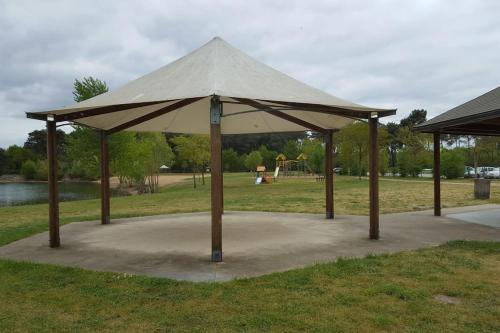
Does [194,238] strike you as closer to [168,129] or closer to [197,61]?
[197,61]

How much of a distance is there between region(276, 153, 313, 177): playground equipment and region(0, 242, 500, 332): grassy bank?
34397 mm

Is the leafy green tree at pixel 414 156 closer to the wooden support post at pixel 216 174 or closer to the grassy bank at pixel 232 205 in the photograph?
the grassy bank at pixel 232 205

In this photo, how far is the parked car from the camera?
3638 centimetres

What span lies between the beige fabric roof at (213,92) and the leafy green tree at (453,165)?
93.4ft

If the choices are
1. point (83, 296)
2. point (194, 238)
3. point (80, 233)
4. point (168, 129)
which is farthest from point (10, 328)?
point (168, 129)

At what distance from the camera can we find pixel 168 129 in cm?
1178

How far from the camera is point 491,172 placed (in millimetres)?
37031

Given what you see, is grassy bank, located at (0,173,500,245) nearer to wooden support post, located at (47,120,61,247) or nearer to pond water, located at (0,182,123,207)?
wooden support post, located at (47,120,61,247)

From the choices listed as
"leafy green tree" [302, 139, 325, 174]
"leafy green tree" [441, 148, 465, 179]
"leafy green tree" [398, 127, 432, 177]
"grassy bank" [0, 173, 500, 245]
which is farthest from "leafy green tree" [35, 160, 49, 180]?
"leafy green tree" [441, 148, 465, 179]

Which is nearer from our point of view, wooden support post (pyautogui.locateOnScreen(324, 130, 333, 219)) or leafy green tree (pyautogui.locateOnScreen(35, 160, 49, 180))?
wooden support post (pyautogui.locateOnScreen(324, 130, 333, 219))

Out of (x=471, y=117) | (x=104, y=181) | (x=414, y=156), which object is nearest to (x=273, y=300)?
(x=471, y=117)

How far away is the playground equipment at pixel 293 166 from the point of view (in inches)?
1667

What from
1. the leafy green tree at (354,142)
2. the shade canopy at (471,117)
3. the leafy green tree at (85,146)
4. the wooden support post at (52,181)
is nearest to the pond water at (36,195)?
the leafy green tree at (85,146)

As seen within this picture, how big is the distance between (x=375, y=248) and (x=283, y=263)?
182 centimetres
